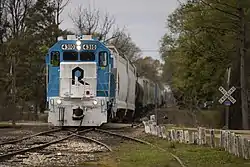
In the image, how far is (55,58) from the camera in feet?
88.9

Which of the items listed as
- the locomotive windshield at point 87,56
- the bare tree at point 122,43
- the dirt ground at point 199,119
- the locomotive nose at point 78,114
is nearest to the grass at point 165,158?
the locomotive nose at point 78,114

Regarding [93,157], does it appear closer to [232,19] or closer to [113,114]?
[113,114]

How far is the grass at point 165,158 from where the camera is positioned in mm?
13086

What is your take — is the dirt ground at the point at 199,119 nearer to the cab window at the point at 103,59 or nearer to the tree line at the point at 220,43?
the tree line at the point at 220,43

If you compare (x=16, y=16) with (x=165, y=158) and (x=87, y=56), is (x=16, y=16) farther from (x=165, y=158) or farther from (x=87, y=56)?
(x=165, y=158)

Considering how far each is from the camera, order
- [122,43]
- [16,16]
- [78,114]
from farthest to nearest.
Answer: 1. [122,43]
2. [16,16]
3. [78,114]

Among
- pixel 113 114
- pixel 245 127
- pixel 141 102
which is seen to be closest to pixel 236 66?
pixel 245 127

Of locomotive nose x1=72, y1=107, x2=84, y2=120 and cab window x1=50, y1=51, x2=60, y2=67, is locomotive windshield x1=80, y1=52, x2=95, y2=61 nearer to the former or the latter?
cab window x1=50, y1=51, x2=60, y2=67

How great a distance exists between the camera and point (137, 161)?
1390cm

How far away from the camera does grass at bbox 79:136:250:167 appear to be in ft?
42.9

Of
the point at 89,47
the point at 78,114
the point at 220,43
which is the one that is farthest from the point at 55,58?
the point at 220,43

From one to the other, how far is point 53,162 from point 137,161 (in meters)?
2.22

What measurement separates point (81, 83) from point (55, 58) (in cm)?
218

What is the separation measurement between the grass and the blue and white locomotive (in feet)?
26.5
